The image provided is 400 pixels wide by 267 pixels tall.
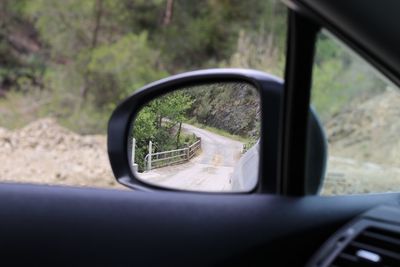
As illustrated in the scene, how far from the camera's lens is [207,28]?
8578mm

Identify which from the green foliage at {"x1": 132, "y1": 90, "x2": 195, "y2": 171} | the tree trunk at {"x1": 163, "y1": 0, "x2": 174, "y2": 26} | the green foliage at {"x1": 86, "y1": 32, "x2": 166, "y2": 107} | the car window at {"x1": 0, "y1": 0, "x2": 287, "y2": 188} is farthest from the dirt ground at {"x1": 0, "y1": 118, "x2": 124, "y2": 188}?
the green foliage at {"x1": 132, "y1": 90, "x2": 195, "y2": 171}

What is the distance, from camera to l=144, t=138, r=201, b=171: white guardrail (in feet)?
5.73

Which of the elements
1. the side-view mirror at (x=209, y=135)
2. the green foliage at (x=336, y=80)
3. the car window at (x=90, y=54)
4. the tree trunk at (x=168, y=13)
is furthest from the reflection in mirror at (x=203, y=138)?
the tree trunk at (x=168, y=13)

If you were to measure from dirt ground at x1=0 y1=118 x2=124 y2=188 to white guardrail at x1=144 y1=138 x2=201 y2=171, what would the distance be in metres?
4.25

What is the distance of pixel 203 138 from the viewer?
173 centimetres

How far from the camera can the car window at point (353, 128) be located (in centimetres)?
151

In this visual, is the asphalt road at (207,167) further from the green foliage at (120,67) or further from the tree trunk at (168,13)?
the tree trunk at (168,13)

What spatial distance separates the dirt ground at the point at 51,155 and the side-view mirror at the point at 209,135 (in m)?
4.23

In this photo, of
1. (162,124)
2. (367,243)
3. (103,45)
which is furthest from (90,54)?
(367,243)

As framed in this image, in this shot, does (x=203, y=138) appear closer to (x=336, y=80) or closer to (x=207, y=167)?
(x=207, y=167)

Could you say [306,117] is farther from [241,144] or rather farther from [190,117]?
[190,117]

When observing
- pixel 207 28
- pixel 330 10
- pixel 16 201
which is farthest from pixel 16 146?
pixel 330 10

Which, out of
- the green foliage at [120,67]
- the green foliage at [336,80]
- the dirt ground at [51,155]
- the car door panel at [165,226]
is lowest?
the dirt ground at [51,155]

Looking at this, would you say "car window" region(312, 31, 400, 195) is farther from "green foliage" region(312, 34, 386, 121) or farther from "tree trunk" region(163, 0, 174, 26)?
"tree trunk" region(163, 0, 174, 26)
